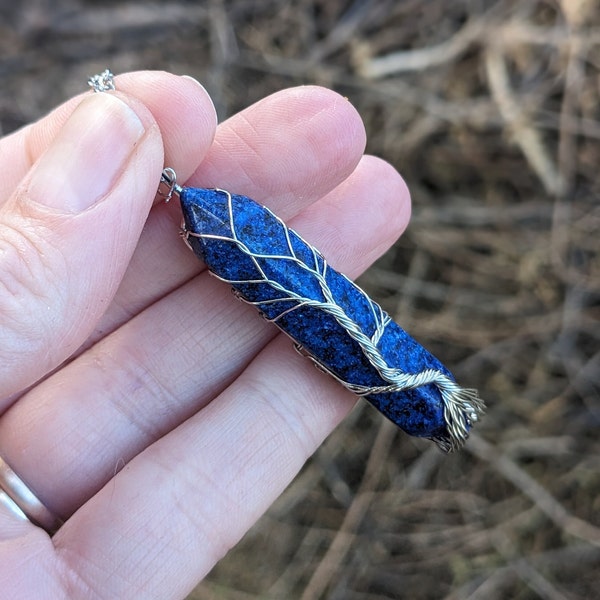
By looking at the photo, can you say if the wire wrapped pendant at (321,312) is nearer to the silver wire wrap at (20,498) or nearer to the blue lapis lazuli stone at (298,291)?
the blue lapis lazuli stone at (298,291)

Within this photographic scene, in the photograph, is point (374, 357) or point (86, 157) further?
point (374, 357)

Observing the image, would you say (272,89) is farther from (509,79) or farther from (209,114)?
(209,114)

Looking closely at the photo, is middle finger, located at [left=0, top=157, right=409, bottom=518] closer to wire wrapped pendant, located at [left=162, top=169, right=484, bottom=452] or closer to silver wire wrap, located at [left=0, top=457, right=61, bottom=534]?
silver wire wrap, located at [left=0, top=457, right=61, bottom=534]

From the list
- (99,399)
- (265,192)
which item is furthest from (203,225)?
(99,399)

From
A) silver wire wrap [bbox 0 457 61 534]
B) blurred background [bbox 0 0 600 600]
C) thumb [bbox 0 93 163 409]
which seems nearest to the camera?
thumb [bbox 0 93 163 409]

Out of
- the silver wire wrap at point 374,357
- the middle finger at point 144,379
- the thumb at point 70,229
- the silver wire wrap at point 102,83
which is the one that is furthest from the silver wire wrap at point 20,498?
the silver wire wrap at point 102,83

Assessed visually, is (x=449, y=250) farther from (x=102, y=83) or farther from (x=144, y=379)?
(x=102, y=83)

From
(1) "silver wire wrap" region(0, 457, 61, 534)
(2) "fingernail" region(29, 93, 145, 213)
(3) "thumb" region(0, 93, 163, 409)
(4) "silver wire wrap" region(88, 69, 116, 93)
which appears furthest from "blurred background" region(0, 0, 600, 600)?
(2) "fingernail" region(29, 93, 145, 213)

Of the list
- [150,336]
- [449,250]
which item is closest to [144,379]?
[150,336]
